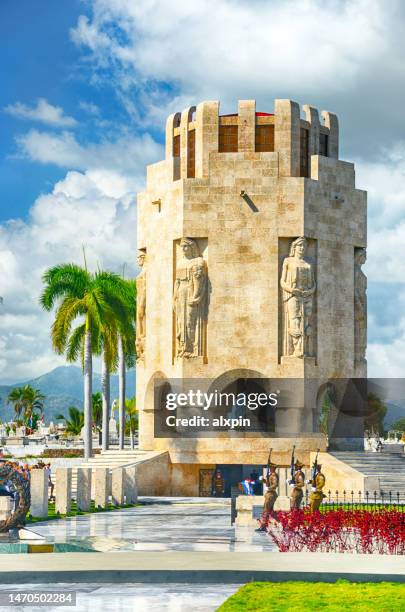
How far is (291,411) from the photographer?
49.5 metres

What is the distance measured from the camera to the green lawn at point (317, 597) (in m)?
15.7

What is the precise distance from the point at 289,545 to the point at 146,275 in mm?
31548

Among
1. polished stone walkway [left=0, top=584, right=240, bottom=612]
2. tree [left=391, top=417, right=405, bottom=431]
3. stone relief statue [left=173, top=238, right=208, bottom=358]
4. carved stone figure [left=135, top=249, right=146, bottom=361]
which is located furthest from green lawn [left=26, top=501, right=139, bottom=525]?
tree [left=391, top=417, right=405, bottom=431]

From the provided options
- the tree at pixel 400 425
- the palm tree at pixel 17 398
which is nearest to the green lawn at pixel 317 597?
the tree at pixel 400 425

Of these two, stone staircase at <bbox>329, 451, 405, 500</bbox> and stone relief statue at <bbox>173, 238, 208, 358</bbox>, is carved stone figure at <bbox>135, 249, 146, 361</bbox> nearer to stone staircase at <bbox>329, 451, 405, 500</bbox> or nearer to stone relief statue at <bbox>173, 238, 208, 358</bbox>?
stone relief statue at <bbox>173, 238, 208, 358</bbox>

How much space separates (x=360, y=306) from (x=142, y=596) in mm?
37318

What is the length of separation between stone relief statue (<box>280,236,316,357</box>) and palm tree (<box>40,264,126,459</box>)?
1088cm

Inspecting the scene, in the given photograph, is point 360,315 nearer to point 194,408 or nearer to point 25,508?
point 194,408

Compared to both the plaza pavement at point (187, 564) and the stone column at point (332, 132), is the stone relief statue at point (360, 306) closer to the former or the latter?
the stone column at point (332, 132)

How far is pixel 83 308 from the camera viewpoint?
56156 millimetres

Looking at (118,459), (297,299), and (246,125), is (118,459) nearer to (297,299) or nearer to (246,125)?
(297,299)

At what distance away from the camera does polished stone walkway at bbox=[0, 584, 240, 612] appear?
1599 centimetres

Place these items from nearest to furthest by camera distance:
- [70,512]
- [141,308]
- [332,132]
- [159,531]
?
[159,531], [70,512], [141,308], [332,132]

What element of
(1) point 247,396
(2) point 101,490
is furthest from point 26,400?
(2) point 101,490
